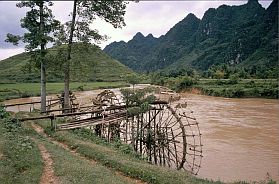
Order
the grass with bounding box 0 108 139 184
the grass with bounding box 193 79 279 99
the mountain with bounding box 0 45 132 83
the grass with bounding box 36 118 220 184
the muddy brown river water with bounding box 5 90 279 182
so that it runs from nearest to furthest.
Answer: the grass with bounding box 0 108 139 184 < the grass with bounding box 36 118 220 184 < the muddy brown river water with bounding box 5 90 279 182 < the mountain with bounding box 0 45 132 83 < the grass with bounding box 193 79 279 99

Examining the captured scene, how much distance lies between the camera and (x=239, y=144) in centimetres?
2452

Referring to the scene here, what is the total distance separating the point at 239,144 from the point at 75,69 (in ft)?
42.8

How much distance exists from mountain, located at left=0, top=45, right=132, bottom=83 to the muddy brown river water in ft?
30.6

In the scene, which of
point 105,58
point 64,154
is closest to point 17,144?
point 64,154

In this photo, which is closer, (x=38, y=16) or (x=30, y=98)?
(x=38, y=16)

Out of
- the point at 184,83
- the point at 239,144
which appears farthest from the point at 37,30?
the point at 184,83

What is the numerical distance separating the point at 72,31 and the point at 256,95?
42.9 metres

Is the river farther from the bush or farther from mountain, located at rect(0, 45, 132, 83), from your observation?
the bush

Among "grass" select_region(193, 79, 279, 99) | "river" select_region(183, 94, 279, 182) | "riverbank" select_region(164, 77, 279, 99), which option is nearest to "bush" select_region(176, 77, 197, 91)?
"riverbank" select_region(164, 77, 279, 99)

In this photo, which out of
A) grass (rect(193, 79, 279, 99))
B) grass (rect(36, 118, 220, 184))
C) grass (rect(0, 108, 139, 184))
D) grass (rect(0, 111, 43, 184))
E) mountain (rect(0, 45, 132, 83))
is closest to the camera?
grass (rect(0, 111, 43, 184))

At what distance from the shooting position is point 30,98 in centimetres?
5638

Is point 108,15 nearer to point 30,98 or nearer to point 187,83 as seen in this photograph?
point 30,98

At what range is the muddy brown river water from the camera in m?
18.0

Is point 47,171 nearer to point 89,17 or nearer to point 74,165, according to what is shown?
point 74,165
